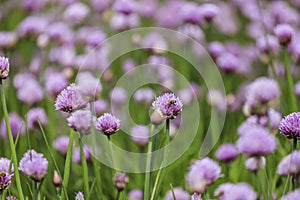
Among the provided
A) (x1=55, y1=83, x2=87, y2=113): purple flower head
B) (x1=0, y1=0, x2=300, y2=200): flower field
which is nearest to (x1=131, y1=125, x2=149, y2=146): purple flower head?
(x1=0, y1=0, x2=300, y2=200): flower field

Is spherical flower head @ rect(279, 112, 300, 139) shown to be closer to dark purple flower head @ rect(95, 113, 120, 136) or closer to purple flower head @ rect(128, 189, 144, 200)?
dark purple flower head @ rect(95, 113, 120, 136)

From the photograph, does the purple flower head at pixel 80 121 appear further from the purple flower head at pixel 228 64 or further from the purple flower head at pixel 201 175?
the purple flower head at pixel 228 64

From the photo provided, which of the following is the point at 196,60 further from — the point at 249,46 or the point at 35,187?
the point at 35,187

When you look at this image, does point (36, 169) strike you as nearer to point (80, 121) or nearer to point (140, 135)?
point (80, 121)

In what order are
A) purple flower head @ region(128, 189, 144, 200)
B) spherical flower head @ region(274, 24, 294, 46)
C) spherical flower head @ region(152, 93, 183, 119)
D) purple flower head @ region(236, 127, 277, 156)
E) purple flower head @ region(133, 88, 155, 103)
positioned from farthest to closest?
purple flower head @ region(133, 88, 155, 103), spherical flower head @ region(274, 24, 294, 46), purple flower head @ region(128, 189, 144, 200), spherical flower head @ region(152, 93, 183, 119), purple flower head @ region(236, 127, 277, 156)

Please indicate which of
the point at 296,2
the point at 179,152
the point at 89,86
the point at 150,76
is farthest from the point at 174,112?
the point at 296,2

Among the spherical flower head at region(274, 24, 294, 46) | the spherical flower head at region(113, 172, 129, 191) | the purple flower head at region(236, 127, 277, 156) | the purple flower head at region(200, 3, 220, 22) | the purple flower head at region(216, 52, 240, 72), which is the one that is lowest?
the spherical flower head at region(113, 172, 129, 191)
